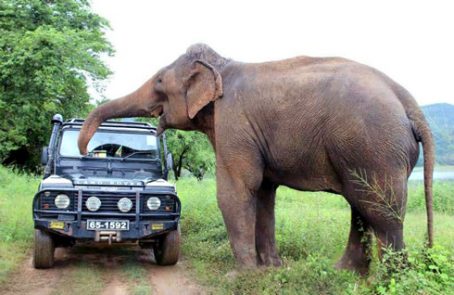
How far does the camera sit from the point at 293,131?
5.25 metres

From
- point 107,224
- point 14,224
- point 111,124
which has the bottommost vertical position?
point 14,224

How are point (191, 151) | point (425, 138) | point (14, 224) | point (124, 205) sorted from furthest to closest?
point (191, 151)
point (14, 224)
point (124, 205)
point (425, 138)

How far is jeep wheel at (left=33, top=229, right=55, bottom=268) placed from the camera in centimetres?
639

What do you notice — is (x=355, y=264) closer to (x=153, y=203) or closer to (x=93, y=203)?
(x=153, y=203)

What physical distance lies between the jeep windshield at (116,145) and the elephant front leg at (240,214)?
2.82 meters

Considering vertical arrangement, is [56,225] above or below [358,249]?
above

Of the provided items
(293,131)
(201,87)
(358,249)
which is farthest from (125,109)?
(358,249)

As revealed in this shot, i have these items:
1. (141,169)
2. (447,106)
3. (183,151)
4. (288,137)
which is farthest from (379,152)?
(183,151)

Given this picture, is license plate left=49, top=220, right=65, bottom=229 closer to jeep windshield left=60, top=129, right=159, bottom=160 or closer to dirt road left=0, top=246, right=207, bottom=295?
dirt road left=0, top=246, right=207, bottom=295

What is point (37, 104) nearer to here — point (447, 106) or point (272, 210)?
point (272, 210)

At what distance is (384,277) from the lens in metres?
4.59

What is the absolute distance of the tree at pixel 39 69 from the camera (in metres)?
19.3

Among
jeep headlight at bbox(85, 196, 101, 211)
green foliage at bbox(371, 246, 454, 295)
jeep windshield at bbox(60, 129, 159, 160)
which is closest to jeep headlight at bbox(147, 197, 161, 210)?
jeep headlight at bbox(85, 196, 101, 211)

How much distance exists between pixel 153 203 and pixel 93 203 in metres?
0.76
